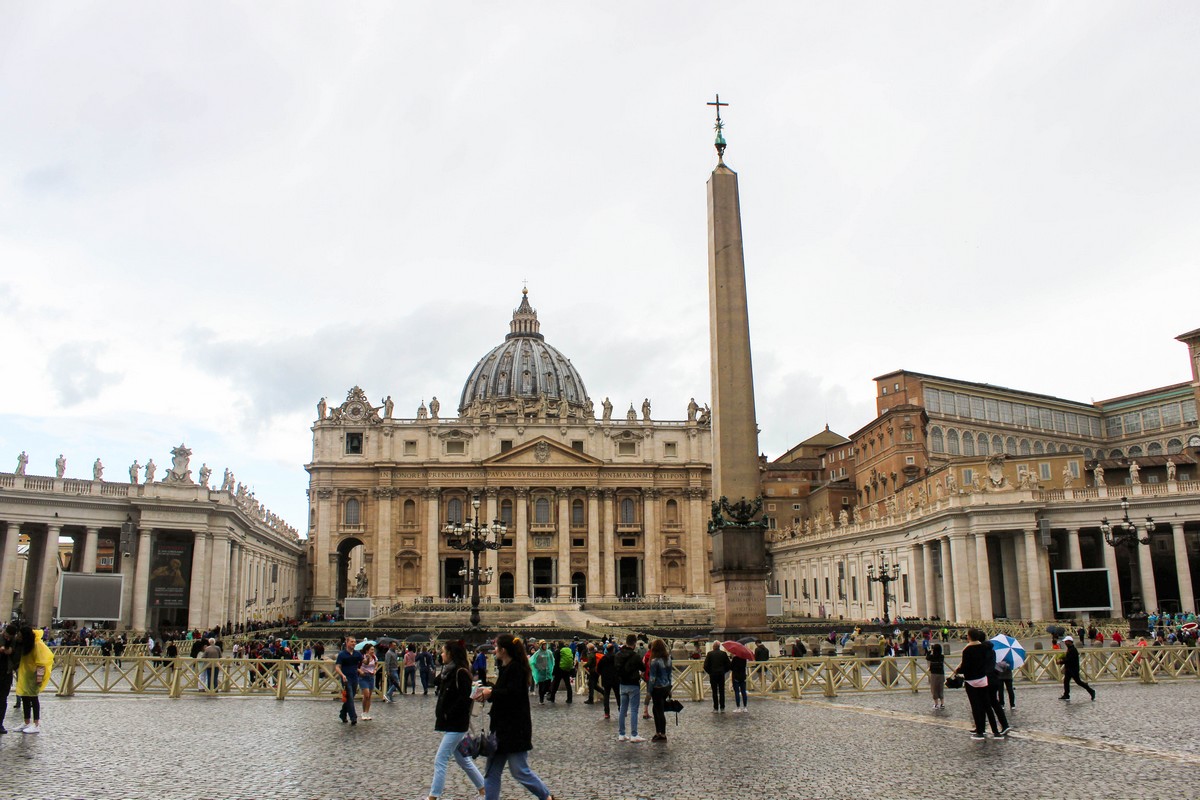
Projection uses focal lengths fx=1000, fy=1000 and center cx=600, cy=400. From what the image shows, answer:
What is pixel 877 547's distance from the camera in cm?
A: 5606

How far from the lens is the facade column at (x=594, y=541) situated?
80000mm

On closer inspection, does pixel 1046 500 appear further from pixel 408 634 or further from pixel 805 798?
pixel 805 798

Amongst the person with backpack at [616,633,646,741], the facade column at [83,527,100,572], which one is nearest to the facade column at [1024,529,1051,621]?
the person with backpack at [616,633,646,741]

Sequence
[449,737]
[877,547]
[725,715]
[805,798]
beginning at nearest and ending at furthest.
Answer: [449,737], [805,798], [725,715], [877,547]

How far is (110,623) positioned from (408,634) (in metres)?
14.5

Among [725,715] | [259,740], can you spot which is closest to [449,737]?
[259,740]

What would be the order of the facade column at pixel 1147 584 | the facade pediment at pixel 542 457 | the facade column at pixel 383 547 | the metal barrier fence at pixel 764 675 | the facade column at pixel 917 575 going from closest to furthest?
the metal barrier fence at pixel 764 675 → the facade column at pixel 1147 584 → the facade column at pixel 917 575 → the facade column at pixel 383 547 → the facade pediment at pixel 542 457

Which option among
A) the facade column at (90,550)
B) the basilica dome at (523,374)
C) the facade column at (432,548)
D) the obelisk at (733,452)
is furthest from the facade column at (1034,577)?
the basilica dome at (523,374)

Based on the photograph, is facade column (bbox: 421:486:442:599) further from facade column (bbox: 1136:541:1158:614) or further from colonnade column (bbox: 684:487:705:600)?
facade column (bbox: 1136:541:1158:614)

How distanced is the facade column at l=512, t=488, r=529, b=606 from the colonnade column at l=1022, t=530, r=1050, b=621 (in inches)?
1685

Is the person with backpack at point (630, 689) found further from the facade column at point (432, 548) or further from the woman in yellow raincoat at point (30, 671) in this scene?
the facade column at point (432, 548)

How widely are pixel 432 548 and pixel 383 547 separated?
3.89m

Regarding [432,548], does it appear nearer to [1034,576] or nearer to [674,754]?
[1034,576]

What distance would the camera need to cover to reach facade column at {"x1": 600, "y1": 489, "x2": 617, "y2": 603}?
3189 inches
